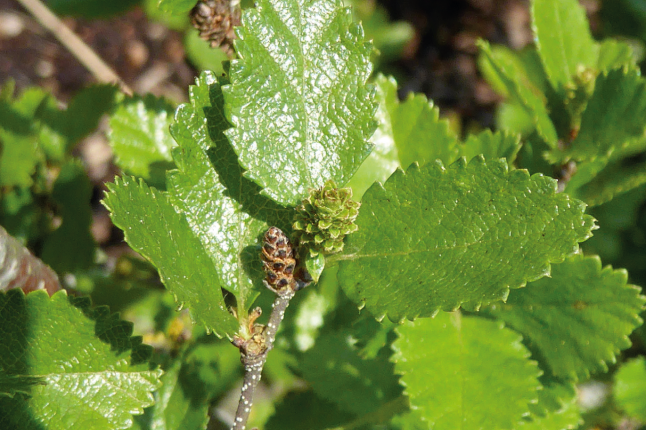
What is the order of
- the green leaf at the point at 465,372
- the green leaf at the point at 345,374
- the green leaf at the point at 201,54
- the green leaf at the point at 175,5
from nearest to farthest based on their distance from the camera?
the green leaf at the point at 175,5, the green leaf at the point at 465,372, the green leaf at the point at 345,374, the green leaf at the point at 201,54

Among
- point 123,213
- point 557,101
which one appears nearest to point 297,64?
point 123,213

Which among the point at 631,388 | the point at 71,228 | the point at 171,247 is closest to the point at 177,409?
the point at 171,247

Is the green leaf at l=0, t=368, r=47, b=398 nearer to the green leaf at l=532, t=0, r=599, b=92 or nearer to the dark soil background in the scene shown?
the green leaf at l=532, t=0, r=599, b=92

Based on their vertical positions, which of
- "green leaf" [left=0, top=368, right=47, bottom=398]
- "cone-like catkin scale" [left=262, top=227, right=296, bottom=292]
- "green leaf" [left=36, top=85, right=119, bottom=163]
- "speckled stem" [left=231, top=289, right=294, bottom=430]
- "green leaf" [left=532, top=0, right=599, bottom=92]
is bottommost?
"green leaf" [left=0, top=368, right=47, bottom=398]

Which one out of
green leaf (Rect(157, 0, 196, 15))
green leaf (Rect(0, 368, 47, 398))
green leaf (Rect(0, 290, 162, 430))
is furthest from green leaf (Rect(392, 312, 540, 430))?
green leaf (Rect(157, 0, 196, 15))

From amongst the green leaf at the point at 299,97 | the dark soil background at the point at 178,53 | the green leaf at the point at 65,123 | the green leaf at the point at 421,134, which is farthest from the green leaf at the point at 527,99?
the dark soil background at the point at 178,53

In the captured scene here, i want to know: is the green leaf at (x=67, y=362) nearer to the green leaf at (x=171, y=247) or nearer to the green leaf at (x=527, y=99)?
the green leaf at (x=171, y=247)
